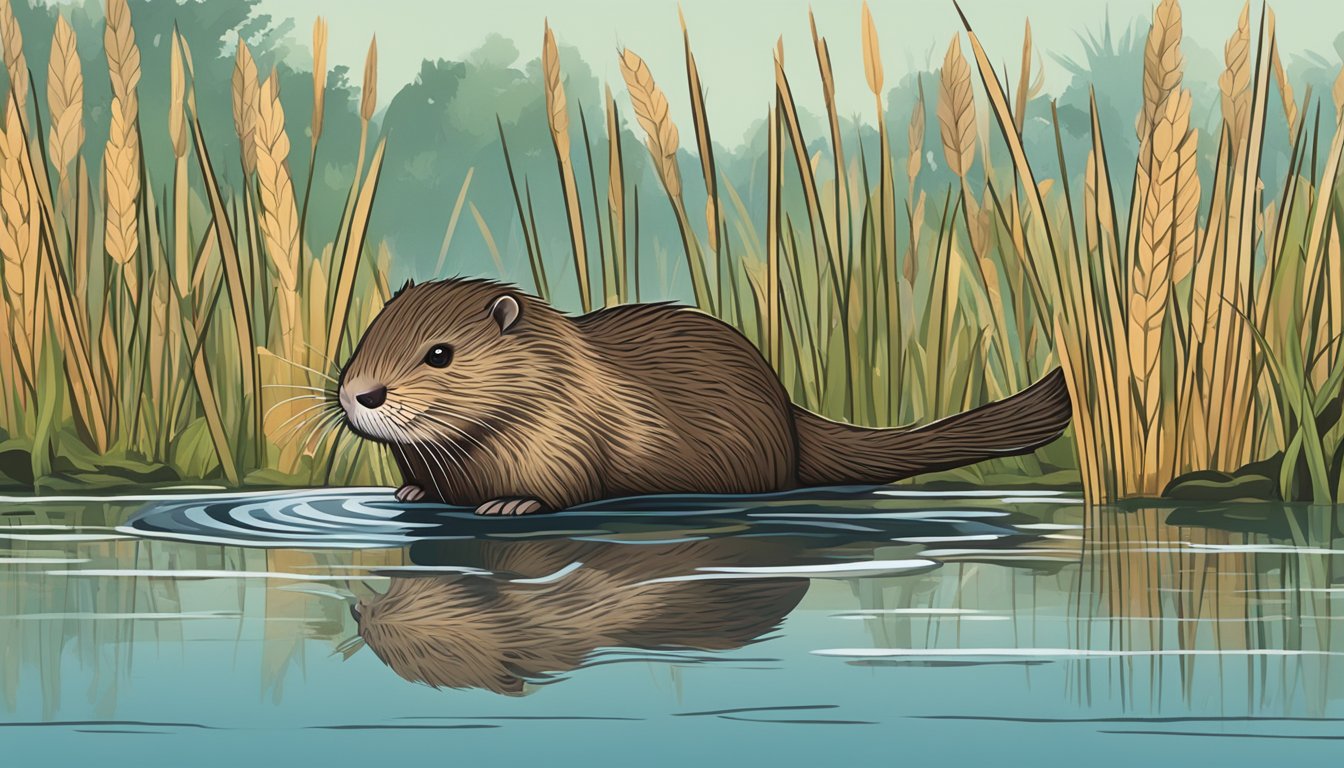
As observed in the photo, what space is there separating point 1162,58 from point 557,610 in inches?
112

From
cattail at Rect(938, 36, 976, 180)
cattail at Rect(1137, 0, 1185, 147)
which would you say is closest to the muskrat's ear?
cattail at Rect(938, 36, 976, 180)

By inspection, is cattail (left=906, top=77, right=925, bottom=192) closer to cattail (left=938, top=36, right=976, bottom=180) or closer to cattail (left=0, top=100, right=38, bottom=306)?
cattail (left=938, top=36, right=976, bottom=180)

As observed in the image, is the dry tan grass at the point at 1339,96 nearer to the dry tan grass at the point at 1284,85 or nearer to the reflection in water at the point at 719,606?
the dry tan grass at the point at 1284,85

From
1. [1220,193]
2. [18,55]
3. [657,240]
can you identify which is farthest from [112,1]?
[1220,193]

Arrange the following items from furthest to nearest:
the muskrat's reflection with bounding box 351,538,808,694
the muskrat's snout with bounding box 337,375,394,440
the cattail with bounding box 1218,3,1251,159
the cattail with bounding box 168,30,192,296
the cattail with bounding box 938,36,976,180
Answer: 1. the cattail with bounding box 168,30,192,296
2. the cattail with bounding box 938,36,976,180
3. the cattail with bounding box 1218,3,1251,159
4. the muskrat's snout with bounding box 337,375,394,440
5. the muskrat's reflection with bounding box 351,538,808,694

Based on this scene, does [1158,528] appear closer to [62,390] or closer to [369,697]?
[369,697]

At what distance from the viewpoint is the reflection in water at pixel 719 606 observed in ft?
6.88

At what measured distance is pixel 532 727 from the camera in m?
1.81

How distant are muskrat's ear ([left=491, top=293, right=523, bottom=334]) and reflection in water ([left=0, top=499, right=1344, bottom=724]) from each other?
636 millimetres

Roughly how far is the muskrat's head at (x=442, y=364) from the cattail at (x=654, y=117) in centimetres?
98

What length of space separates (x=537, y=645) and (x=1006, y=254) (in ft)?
10.7

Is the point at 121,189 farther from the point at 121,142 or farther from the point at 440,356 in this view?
the point at 440,356

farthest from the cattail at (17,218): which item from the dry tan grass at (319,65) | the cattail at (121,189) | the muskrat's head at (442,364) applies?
the muskrat's head at (442,364)

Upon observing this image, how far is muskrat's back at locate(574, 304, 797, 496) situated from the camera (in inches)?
179
